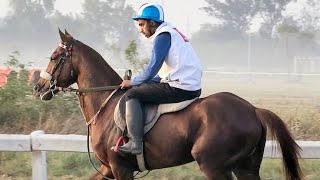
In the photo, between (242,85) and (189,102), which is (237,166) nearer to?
(189,102)

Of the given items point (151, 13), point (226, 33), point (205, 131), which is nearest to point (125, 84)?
point (151, 13)

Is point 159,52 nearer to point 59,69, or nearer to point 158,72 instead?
point 158,72

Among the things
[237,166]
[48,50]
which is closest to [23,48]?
[48,50]

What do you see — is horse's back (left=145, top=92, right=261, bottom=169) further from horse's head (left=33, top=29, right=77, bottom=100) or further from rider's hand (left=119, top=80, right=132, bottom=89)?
horse's head (left=33, top=29, right=77, bottom=100)

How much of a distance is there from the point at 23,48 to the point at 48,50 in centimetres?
90

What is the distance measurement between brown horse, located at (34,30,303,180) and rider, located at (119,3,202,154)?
0.17 m

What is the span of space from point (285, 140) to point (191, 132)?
0.96 m

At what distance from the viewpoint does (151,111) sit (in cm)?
586

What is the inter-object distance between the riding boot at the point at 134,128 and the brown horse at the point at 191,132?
14 centimetres

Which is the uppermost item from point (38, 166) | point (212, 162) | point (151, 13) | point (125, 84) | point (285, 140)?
point (151, 13)

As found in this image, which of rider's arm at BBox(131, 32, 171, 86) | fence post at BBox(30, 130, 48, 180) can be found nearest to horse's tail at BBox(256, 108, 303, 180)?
rider's arm at BBox(131, 32, 171, 86)

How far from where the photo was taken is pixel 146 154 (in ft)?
19.2

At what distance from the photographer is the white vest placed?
579 centimetres

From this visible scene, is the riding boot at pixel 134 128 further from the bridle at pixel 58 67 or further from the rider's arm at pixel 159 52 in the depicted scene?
the bridle at pixel 58 67
